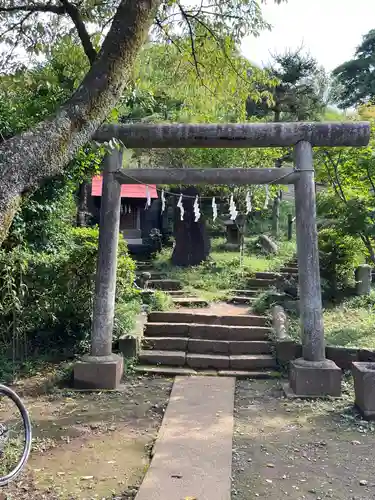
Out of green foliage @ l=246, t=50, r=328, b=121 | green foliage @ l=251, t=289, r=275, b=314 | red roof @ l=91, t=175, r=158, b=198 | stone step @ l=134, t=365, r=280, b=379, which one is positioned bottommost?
stone step @ l=134, t=365, r=280, b=379

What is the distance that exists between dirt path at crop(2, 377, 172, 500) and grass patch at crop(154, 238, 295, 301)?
18.8 ft

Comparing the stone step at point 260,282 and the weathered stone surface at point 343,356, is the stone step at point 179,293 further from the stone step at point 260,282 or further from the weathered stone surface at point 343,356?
the weathered stone surface at point 343,356

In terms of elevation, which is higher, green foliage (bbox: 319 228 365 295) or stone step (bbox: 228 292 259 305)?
green foliage (bbox: 319 228 365 295)

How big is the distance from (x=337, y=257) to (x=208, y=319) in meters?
4.45

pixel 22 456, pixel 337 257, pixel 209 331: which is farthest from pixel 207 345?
pixel 337 257

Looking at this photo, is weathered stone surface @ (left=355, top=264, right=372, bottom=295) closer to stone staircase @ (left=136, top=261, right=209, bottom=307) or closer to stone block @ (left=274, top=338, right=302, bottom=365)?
stone staircase @ (left=136, top=261, right=209, bottom=307)

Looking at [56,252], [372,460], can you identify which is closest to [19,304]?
[56,252]

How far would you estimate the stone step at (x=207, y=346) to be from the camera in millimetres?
8086

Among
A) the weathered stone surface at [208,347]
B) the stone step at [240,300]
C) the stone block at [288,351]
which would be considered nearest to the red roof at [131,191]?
the stone step at [240,300]

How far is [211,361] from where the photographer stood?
305 inches

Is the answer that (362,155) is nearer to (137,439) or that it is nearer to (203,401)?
(203,401)

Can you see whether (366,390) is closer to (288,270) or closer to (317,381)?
(317,381)

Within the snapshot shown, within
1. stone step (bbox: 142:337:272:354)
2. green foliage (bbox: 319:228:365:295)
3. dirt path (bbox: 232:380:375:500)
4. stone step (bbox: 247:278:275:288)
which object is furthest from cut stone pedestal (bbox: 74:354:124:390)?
stone step (bbox: 247:278:275:288)

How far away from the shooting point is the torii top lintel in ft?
22.3
